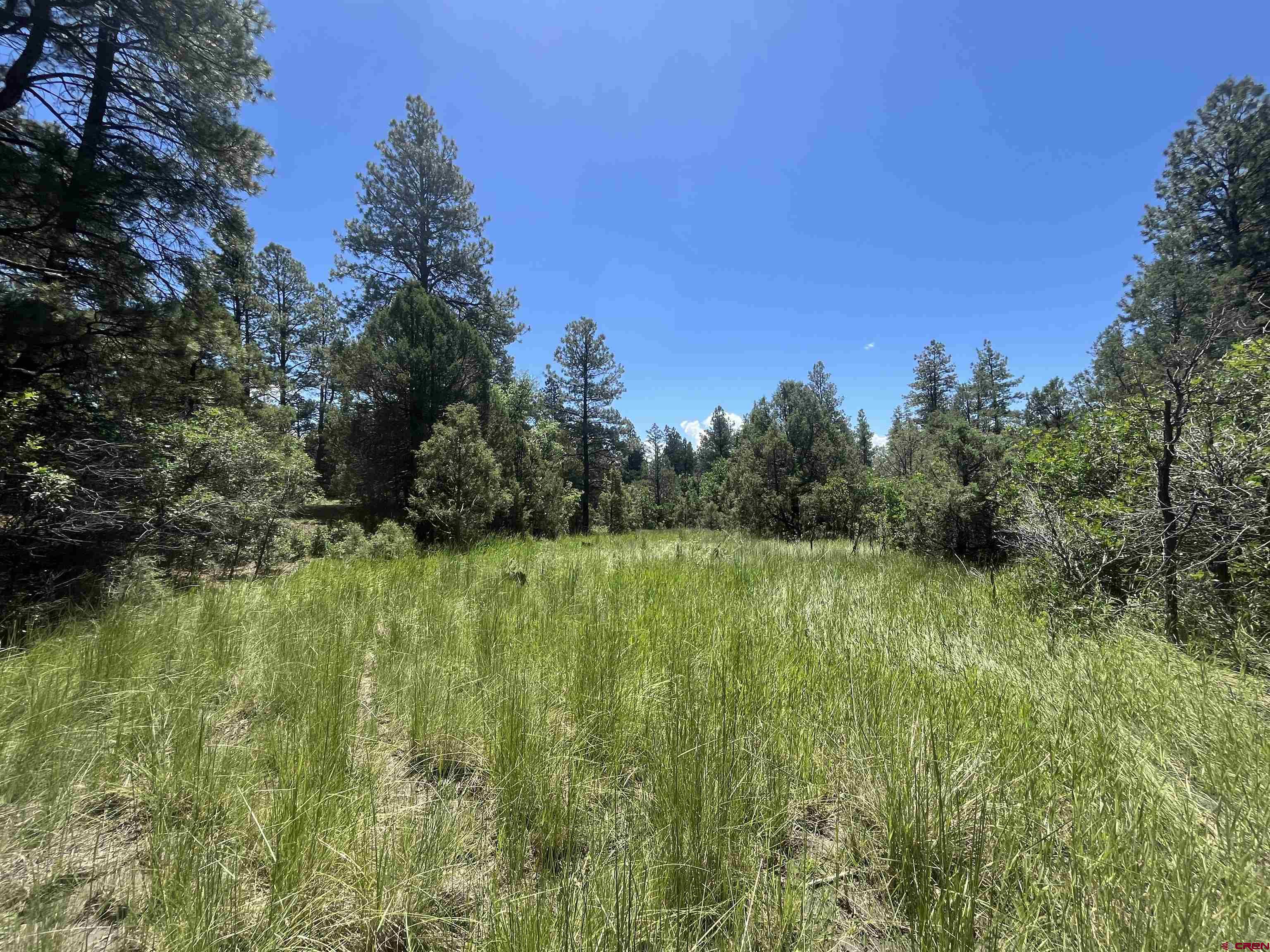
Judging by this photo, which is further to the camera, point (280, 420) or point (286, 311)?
point (286, 311)

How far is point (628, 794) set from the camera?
1727mm

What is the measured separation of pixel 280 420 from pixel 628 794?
17944 millimetres

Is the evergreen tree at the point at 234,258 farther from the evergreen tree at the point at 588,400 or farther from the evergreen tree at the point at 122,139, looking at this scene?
the evergreen tree at the point at 588,400

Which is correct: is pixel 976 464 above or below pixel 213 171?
below

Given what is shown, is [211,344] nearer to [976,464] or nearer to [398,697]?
[398,697]

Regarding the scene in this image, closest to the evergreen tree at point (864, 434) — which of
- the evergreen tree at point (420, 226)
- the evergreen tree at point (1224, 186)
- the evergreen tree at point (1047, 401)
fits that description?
the evergreen tree at point (1047, 401)

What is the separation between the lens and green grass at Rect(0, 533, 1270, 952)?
3.71 ft

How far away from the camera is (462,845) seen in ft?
4.92

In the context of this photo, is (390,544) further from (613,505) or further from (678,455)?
(678,455)

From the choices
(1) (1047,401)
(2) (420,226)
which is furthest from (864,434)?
(2) (420,226)

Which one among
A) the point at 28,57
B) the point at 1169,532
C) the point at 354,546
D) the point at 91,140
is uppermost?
the point at 28,57

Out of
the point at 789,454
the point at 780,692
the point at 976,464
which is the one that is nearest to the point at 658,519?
the point at 789,454

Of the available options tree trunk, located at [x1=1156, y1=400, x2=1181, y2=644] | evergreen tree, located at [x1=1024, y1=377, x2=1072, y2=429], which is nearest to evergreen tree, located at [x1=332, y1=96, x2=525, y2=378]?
tree trunk, located at [x1=1156, y1=400, x2=1181, y2=644]

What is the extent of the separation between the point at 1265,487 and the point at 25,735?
7.80 meters
